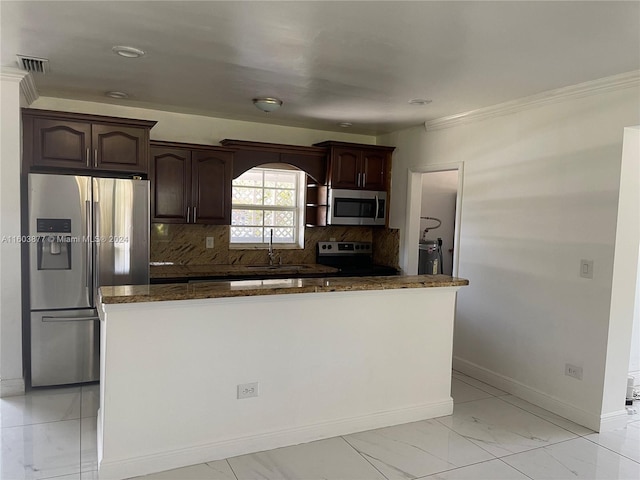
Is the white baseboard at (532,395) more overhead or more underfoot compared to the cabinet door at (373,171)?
more underfoot

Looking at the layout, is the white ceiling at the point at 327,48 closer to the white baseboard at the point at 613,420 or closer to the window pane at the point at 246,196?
the window pane at the point at 246,196

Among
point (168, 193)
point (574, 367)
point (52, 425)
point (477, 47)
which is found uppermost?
point (477, 47)

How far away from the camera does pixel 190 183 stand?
4.50m

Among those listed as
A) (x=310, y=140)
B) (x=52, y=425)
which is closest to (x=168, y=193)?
(x=310, y=140)

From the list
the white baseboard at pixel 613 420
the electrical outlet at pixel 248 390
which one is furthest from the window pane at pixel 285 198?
the white baseboard at pixel 613 420

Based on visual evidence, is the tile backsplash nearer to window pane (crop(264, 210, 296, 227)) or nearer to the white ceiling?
window pane (crop(264, 210, 296, 227))

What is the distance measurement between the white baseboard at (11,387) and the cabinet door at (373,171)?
3704 millimetres

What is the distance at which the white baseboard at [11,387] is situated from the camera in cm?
348

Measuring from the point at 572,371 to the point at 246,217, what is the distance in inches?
137

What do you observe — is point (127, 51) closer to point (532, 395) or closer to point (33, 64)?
point (33, 64)

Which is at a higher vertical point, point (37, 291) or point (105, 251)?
point (105, 251)

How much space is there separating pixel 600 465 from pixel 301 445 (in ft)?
5.92

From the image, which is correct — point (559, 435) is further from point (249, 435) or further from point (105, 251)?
point (105, 251)

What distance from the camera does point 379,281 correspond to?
10.2 ft
